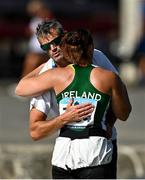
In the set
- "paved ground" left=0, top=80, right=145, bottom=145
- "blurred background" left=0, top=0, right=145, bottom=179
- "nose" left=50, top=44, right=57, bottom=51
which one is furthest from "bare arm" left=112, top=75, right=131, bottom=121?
"paved ground" left=0, top=80, right=145, bottom=145

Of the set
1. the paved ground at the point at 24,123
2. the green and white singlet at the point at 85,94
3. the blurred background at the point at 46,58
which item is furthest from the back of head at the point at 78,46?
the paved ground at the point at 24,123

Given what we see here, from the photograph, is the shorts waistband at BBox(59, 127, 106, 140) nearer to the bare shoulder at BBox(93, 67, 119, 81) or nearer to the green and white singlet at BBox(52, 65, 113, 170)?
the green and white singlet at BBox(52, 65, 113, 170)

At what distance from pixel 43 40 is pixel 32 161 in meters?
3.31

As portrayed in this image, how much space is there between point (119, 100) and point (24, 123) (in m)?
7.52

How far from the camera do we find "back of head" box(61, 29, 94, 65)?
569cm

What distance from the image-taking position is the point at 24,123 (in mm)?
13211

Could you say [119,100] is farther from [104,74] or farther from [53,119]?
[53,119]

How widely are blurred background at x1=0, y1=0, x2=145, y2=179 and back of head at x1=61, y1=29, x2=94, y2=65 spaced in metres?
3.09

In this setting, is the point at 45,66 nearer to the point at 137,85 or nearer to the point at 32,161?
the point at 32,161

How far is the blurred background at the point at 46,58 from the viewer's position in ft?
30.5

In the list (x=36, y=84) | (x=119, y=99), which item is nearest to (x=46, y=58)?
(x=36, y=84)

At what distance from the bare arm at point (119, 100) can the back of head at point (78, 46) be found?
0.22 metres

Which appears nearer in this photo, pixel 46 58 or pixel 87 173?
pixel 87 173

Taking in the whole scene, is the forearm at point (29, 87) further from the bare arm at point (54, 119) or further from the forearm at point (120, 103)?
the forearm at point (120, 103)
